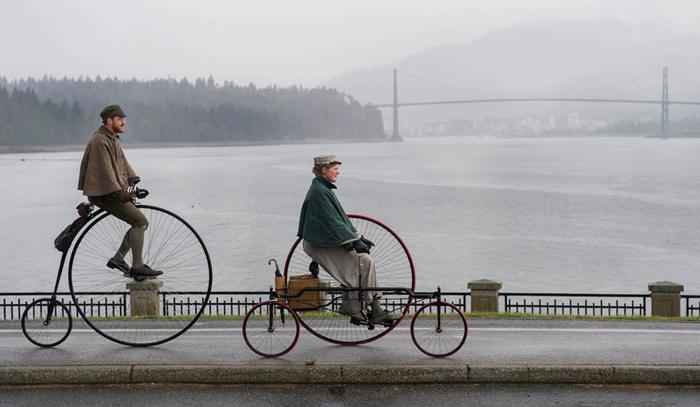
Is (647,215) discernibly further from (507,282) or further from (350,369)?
(350,369)

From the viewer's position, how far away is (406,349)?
10.1m

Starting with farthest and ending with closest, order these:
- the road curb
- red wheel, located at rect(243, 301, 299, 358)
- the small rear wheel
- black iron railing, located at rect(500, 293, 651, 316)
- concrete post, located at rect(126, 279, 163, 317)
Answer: black iron railing, located at rect(500, 293, 651, 316), concrete post, located at rect(126, 279, 163, 317), the small rear wheel, red wheel, located at rect(243, 301, 299, 358), the road curb

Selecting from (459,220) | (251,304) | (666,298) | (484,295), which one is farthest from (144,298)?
(459,220)

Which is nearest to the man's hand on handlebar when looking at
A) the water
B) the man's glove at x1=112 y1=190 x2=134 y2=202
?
the man's glove at x1=112 y1=190 x2=134 y2=202

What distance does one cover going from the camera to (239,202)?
96.7 metres

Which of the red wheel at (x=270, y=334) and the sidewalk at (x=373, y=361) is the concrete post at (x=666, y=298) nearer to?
the sidewalk at (x=373, y=361)

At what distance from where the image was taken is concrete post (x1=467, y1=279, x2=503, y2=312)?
17.7m

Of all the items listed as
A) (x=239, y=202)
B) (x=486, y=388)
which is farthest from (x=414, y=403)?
(x=239, y=202)

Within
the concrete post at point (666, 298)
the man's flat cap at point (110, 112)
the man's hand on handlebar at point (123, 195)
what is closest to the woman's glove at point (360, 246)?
the man's hand on handlebar at point (123, 195)

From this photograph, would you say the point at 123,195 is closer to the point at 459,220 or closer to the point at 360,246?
the point at 360,246

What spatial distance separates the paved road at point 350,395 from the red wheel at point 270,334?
2.95ft

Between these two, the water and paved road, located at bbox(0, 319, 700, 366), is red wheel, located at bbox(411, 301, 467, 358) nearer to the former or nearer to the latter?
paved road, located at bbox(0, 319, 700, 366)

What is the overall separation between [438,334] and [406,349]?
81 cm

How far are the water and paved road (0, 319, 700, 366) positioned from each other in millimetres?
35866
